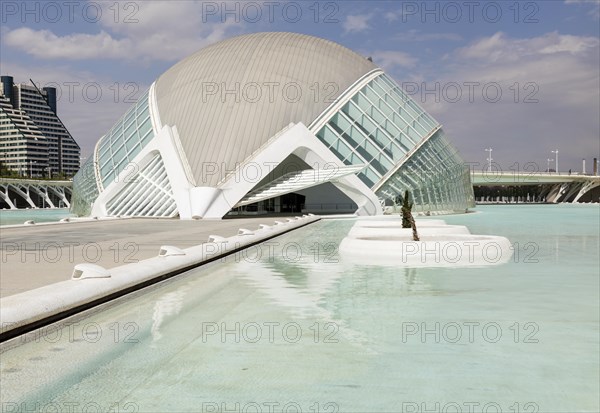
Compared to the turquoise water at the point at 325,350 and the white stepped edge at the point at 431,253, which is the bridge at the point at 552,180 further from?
the turquoise water at the point at 325,350

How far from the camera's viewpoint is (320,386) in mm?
5930

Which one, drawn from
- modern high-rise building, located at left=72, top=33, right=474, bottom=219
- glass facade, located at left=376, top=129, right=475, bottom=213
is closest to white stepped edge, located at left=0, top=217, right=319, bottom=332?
modern high-rise building, located at left=72, top=33, right=474, bottom=219

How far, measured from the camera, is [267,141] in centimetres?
4697

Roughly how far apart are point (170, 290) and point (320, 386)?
6.01 metres

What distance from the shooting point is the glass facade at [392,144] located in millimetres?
48188

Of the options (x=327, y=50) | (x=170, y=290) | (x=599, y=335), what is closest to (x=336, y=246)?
(x=170, y=290)

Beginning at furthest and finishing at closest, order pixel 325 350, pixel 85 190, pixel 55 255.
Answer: pixel 85 190 < pixel 55 255 < pixel 325 350

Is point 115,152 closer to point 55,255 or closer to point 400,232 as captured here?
point 400,232

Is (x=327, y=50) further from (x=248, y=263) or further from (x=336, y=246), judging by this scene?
(x=248, y=263)

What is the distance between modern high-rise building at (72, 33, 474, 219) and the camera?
44.9 m

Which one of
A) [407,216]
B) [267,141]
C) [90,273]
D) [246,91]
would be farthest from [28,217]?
[90,273]

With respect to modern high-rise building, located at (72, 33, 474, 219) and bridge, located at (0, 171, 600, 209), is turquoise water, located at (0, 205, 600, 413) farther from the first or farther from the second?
bridge, located at (0, 171, 600, 209)

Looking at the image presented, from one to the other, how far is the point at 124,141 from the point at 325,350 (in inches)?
1777

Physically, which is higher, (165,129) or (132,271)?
(165,129)
